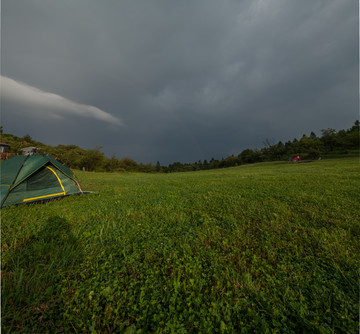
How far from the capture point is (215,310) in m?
1.68

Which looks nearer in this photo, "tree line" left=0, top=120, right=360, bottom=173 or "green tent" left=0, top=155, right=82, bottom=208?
"green tent" left=0, top=155, right=82, bottom=208

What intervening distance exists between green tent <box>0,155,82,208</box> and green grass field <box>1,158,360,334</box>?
1.74 m

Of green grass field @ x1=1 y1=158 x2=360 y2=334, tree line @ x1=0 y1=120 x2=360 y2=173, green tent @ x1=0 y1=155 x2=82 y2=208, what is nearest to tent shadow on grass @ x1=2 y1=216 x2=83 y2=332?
green grass field @ x1=1 y1=158 x2=360 y2=334

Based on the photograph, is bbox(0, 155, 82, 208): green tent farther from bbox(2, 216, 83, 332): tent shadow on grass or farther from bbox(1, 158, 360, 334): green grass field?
bbox(2, 216, 83, 332): tent shadow on grass

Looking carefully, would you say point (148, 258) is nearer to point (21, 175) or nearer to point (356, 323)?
point (356, 323)

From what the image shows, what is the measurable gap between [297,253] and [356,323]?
101cm

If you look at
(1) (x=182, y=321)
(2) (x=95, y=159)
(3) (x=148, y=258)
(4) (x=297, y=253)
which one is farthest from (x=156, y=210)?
(2) (x=95, y=159)

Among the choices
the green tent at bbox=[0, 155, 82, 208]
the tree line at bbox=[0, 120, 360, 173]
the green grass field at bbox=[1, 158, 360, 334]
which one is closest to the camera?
the green grass field at bbox=[1, 158, 360, 334]

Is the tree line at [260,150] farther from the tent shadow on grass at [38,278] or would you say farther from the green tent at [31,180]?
the tent shadow on grass at [38,278]

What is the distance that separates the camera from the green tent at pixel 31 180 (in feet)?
17.2

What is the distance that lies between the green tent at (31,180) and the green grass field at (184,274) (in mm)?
1741

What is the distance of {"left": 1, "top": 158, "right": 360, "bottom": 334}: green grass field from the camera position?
5.23ft

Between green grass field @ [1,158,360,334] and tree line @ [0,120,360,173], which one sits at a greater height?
tree line @ [0,120,360,173]

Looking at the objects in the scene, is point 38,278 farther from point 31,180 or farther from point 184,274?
point 31,180
